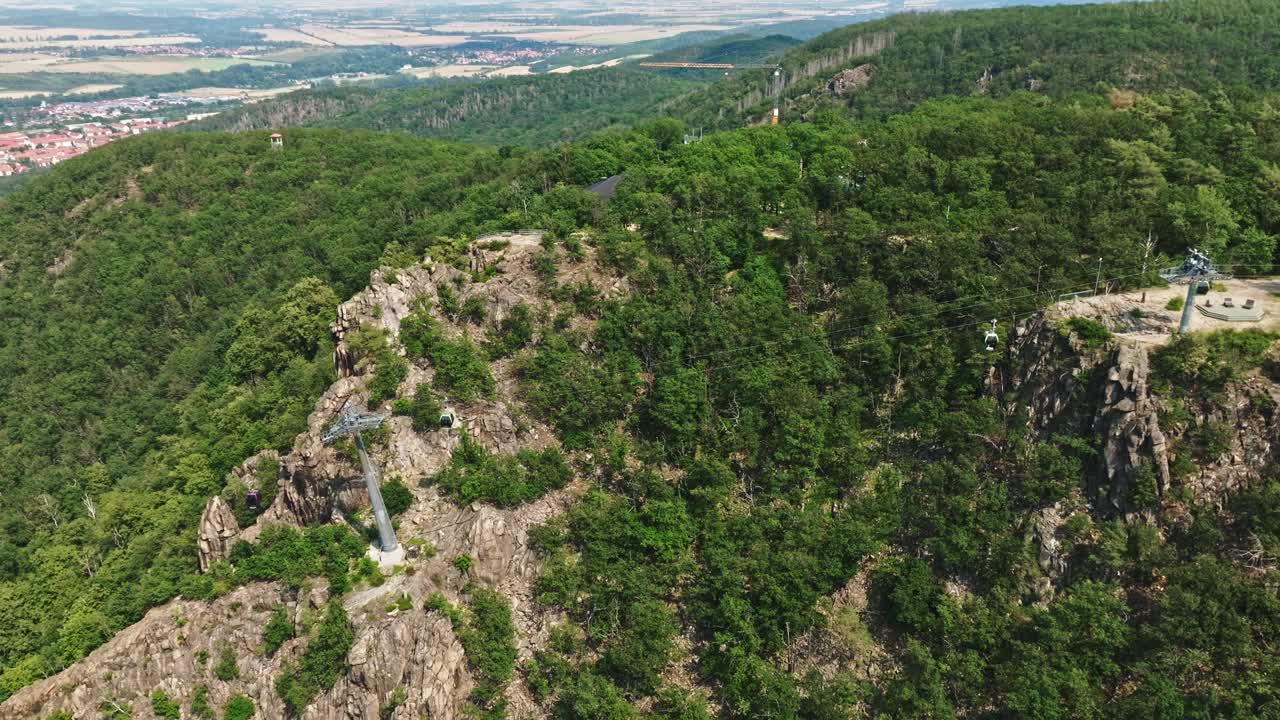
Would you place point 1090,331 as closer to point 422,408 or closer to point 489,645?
point 489,645

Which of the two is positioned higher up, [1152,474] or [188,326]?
[1152,474]

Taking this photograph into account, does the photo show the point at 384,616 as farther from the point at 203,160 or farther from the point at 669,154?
the point at 203,160

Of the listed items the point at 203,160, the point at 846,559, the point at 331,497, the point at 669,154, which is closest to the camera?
the point at 846,559

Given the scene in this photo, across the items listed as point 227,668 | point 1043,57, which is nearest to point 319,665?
point 227,668

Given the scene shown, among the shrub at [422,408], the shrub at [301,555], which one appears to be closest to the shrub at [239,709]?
the shrub at [301,555]

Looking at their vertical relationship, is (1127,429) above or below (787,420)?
above

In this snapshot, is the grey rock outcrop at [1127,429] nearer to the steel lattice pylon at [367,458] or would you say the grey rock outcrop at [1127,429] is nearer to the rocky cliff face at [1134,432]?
the rocky cliff face at [1134,432]

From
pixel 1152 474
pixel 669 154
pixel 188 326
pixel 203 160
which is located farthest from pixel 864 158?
pixel 203 160
